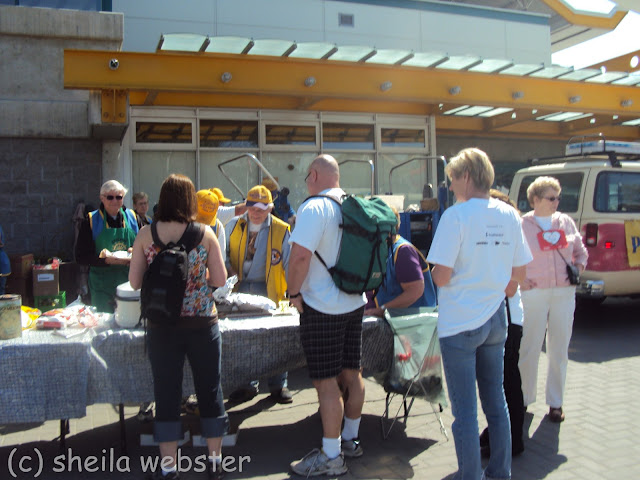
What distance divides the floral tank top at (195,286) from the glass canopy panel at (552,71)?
7.66 meters

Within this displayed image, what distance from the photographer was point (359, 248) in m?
3.57

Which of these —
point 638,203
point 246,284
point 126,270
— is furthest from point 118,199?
point 638,203

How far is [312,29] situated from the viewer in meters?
12.5

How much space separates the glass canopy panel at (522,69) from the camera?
9.10 meters

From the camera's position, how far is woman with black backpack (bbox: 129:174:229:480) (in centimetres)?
337

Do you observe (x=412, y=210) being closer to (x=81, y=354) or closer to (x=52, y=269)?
(x=52, y=269)

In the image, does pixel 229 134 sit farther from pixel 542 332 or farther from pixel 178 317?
pixel 178 317

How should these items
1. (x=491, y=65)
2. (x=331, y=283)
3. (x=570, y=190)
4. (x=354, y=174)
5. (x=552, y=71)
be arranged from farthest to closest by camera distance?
(x=354, y=174), (x=552, y=71), (x=491, y=65), (x=570, y=190), (x=331, y=283)

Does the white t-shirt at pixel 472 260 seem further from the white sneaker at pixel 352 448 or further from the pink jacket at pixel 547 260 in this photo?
the pink jacket at pixel 547 260

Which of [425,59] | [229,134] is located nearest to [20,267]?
[229,134]

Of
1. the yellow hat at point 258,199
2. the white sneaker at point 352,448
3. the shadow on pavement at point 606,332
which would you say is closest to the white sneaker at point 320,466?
the white sneaker at point 352,448

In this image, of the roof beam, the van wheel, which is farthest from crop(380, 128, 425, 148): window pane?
the van wheel

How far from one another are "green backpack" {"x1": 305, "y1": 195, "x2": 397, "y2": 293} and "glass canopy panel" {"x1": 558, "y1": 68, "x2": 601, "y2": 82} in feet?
24.2

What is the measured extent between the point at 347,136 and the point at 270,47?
9.46ft
